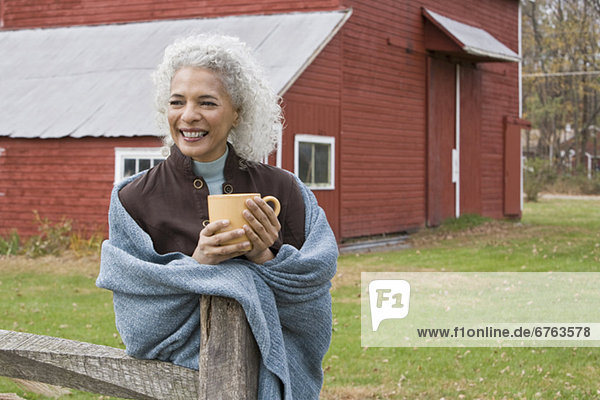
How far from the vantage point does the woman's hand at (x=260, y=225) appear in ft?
7.05

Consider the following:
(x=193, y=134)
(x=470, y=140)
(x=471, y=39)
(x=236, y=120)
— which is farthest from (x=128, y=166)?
(x=193, y=134)

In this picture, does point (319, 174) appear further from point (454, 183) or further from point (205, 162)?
point (205, 162)

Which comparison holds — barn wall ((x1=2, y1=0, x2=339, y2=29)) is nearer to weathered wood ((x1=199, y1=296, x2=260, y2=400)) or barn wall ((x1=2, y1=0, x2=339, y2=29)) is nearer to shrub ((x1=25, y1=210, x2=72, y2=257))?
shrub ((x1=25, y1=210, x2=72, y2=257))

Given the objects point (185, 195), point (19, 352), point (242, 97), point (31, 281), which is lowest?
point (31, 281)

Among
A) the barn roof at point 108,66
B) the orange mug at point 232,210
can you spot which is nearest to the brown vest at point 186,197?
the orange mug at point 232,210

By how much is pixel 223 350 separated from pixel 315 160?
12.7 m

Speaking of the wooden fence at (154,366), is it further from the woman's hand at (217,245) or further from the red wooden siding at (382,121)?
the red wooden siding at (382,121)

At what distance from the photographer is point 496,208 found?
2116cm

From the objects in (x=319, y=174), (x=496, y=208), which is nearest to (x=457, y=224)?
(x=496, y=208)

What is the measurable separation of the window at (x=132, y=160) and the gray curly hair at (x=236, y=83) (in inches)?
442

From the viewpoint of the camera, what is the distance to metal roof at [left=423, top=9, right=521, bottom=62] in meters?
17.1

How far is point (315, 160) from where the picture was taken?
14.8 metres

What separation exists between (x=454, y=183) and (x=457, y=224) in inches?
42.8

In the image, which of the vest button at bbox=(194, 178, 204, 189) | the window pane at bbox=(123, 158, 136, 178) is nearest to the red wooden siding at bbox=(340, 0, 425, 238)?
the window pane at bbox=(123, 158, 136, 178)
